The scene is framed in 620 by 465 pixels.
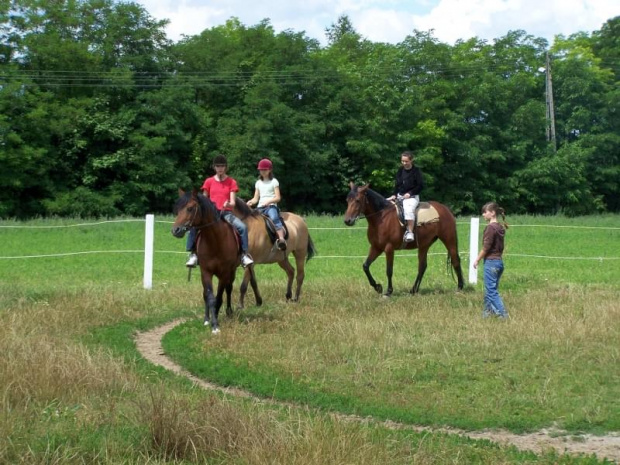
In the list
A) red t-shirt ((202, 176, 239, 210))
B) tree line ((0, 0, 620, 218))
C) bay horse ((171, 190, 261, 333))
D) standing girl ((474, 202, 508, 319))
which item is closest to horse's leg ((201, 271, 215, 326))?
bay horse ((171, 190, 261, 333))

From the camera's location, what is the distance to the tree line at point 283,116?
A: 45250 millimetres

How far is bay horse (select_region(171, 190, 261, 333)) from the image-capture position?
11.0 meters

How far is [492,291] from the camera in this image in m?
12.0

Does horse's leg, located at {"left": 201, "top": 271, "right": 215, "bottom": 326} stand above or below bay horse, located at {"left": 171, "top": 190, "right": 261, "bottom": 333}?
below

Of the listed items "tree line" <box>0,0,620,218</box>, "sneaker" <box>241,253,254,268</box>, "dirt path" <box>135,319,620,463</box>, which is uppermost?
"tree line" <box>0,0,620,218</box>

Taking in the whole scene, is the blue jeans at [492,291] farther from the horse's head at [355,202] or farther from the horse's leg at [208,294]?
the horse's leg at [208,294]

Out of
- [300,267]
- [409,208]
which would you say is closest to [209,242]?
[300,267]

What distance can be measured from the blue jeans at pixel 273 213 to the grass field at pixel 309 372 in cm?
147

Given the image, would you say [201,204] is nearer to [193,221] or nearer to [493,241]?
[193,221]

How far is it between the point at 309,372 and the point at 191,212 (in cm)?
336

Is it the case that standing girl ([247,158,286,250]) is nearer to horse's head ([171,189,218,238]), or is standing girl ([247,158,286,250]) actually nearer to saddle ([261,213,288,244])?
saddle ([261,213,288,244])

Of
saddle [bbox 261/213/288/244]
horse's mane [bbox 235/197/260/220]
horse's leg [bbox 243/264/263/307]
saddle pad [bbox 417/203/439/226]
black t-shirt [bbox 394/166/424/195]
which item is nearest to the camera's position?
horse's mane [bbox 235/197/260/220]

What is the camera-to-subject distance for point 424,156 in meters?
52.9

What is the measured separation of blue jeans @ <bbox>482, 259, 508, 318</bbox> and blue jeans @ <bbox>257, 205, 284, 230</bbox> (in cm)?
381
